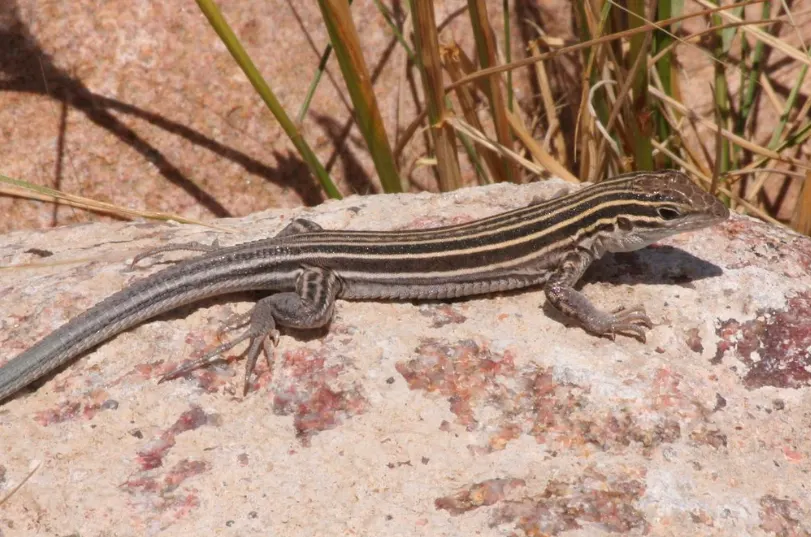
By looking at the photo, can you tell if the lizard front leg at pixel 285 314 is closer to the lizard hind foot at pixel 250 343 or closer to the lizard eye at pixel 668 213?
the lizard hind foot at pixel 250 343

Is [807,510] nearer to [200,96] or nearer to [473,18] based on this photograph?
[473,18]

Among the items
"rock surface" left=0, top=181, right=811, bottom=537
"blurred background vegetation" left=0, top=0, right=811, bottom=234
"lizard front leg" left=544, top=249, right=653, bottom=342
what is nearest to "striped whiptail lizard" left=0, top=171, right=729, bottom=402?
"lizard front leg" left=544, top=249, right=653, bottom=342

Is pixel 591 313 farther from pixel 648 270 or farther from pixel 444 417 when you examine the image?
pixel 444 417

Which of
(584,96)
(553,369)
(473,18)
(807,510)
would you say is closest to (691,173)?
(584,96)

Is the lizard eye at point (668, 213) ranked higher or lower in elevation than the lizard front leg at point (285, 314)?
higher

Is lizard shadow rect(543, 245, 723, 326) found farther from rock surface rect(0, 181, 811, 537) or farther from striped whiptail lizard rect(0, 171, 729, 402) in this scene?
striped whiptail lizard rect(0, 171, 729, 402)

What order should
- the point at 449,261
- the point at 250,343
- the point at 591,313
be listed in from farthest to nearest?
the point at 449,261, the point at 591,313, the point at 250,343

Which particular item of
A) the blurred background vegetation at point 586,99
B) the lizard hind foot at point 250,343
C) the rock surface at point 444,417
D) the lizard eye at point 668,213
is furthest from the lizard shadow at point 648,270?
the lizard hind foot at point 250,343

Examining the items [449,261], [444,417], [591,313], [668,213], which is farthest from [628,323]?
[444,417]
